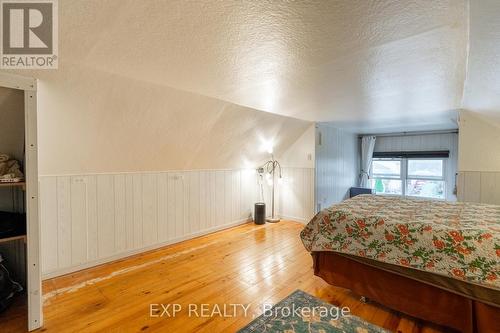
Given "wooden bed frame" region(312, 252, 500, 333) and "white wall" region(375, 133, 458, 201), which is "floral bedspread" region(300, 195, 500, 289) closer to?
"wooden bed frame" region(312, 252, 500, 333)

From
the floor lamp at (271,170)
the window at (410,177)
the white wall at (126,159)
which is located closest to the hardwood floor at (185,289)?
the white wall at (126,159)

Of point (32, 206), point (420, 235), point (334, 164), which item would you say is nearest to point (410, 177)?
point (334, 164)

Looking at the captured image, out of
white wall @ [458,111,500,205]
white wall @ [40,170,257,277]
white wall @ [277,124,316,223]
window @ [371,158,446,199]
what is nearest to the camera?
white wall @ [40,170,257,277]

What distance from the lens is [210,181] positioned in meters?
3.90

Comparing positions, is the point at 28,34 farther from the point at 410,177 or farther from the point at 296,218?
the point at 410,177

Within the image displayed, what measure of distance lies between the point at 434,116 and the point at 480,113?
2.22 ft

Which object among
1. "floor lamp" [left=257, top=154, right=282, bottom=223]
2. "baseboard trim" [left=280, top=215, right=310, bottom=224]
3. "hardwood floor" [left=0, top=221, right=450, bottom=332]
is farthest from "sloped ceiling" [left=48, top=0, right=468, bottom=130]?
"baseboard trim" [left=280, top=215, right=310, bottom=224]

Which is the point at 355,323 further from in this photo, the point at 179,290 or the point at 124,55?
the point at 124,55

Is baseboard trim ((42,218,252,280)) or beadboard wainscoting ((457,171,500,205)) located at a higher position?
beadboard wainscoting ((457,171,500,205))

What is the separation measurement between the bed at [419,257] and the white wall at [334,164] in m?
2.19

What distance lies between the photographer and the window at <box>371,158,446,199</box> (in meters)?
5.18
